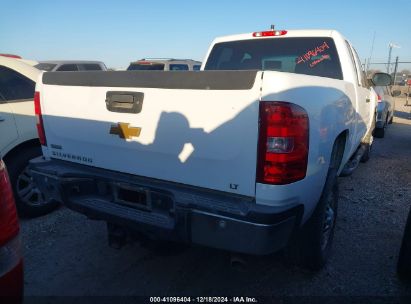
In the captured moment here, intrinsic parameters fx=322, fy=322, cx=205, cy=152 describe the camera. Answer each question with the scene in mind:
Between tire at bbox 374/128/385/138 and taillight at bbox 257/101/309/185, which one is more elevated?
taillight at bbox 257/101/309/185

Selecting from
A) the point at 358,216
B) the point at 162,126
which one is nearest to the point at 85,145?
the point at 162,126

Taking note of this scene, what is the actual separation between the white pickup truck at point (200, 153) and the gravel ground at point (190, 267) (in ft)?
0.88

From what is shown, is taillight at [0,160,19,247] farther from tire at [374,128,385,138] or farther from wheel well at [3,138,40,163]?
tire at [374,128,385,138]

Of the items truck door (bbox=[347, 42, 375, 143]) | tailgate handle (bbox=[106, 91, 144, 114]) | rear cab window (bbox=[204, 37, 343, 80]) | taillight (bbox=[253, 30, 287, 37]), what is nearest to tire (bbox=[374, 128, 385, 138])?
truck door (bbox=[347, 42, 375, 143])

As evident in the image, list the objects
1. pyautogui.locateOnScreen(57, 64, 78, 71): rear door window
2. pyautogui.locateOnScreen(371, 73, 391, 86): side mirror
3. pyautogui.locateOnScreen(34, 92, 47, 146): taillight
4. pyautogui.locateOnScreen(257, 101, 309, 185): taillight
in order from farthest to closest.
Answer: 1. pyautogui.locateOnScreen(57, 64, 78, 71): rear door window
2. pyautogui.locateOnScreen(371, 73, 391, 86): side mirror
3. pyautogui.locateOnScreen(34, 92, 47, 146): taillight
4. pyautogui.locateOnScreen(257, 101, 309, 185): taillight

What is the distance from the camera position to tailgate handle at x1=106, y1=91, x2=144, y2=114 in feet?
7.16

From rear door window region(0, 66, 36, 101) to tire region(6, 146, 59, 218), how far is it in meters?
0.62

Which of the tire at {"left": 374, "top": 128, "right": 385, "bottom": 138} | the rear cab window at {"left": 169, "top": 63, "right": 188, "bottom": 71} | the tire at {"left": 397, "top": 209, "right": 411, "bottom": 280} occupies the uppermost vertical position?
the rear cab window at {"left": 169, "top": 63, "right": 188, "bottom": 71}

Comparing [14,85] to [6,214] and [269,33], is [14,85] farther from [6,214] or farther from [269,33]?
[269,33]

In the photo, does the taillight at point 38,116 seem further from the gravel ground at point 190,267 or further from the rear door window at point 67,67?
the rear door window at point 67,67

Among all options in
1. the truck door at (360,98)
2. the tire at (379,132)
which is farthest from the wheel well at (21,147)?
the tire at (379,132)

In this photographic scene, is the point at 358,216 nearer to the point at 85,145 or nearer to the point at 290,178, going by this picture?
the point at 290,178

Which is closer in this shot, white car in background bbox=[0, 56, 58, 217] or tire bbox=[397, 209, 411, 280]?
tire bbox=[397, 209, 411, 280]

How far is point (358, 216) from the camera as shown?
3.89 meters
